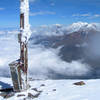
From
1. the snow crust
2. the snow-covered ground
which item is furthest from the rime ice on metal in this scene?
the snow-covered ground

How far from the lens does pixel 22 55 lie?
394 inches

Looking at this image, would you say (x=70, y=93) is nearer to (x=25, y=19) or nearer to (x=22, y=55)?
(x=22, y=55)

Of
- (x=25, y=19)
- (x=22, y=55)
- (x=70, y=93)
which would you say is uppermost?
(x=25, y=19)

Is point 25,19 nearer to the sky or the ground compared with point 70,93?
nearer to the sky

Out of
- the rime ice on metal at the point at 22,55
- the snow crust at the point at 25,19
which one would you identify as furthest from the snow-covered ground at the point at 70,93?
the snow crust at the point at 25,19

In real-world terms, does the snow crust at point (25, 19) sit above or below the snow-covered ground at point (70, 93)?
above

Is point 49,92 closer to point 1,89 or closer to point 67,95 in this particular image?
point 67,95

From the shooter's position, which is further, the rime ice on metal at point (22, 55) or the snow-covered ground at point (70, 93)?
the rime ice on metal at point (22, 55)

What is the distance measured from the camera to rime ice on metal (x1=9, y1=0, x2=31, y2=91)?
9.77 metres

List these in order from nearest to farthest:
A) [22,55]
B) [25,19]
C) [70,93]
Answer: [70,93]
[25,19]
[22,55]

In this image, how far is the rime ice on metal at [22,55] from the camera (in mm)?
9766

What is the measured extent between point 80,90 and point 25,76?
9.33 feet

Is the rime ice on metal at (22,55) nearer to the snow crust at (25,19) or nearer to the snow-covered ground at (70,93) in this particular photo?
the snow crust at (25,19)

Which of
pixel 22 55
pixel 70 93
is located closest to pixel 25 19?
pixel 22 55
